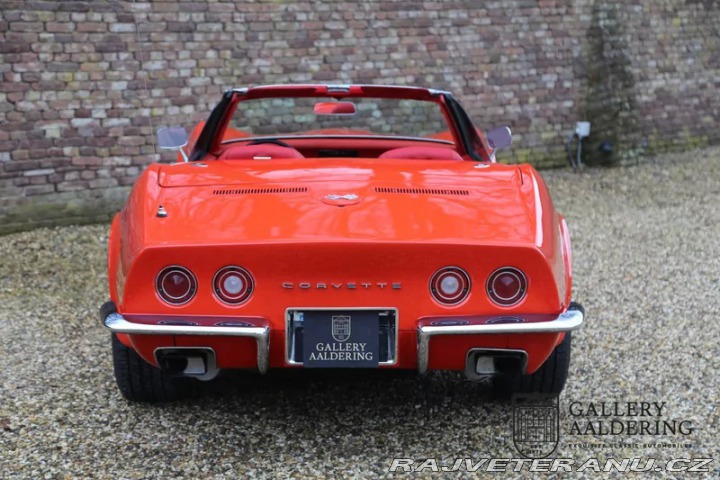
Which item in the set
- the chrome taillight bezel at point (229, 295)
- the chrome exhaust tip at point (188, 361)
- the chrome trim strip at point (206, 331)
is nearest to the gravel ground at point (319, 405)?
the chrome exhaust tip at point (188, 361)

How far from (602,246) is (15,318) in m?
4.53

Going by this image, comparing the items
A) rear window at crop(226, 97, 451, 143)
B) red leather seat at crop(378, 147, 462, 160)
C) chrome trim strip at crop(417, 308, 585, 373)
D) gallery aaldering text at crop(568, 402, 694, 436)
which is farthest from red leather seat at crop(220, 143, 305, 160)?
rear window at crop(226, 97, 451, 143)

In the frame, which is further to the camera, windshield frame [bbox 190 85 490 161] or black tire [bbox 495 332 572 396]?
windshield frame [bbox 190 85 490 161]

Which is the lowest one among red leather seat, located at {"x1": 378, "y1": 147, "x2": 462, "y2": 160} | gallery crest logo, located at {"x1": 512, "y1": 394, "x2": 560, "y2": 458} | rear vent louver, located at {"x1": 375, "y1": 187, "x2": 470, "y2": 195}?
gallery crest logo, located at {"x1": 512, "y1": 394, "x2": 560, "y2": 458}

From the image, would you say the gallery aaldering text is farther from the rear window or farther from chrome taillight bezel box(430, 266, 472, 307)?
the rear window

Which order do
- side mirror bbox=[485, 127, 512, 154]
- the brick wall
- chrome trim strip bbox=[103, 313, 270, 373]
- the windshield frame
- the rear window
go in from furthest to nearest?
1. the rear window
2. the brick wall
3. side mirror bbox=[485, 127, 512, 154]
4. the windshield frame
5. chrome trim strip bbox=[103, 313, 270, 373]

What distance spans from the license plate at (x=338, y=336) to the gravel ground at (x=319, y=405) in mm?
405

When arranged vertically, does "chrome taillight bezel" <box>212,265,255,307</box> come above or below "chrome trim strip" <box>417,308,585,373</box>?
above

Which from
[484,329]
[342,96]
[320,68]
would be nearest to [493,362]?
[484,329]

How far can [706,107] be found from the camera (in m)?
11.7

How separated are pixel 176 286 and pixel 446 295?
89 cm

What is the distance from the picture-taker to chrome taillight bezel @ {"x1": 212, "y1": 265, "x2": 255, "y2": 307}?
2.75 m

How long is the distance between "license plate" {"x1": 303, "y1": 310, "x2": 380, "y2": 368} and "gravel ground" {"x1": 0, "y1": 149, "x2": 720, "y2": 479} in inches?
15.9

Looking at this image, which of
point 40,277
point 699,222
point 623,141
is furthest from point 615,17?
point 40,277
